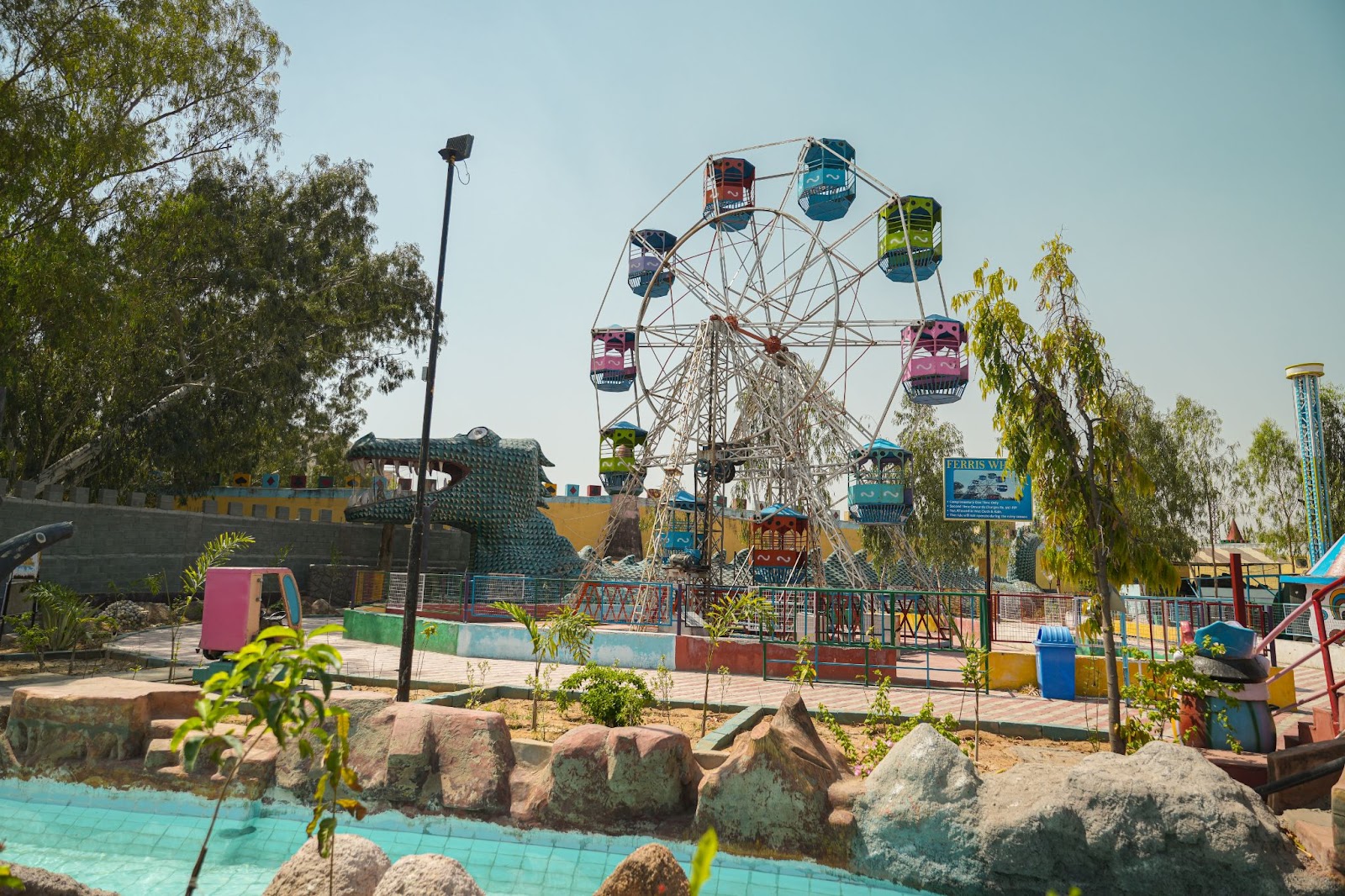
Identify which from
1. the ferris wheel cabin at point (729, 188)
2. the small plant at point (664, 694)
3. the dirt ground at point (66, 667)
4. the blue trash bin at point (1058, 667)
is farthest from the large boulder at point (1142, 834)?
the ferris wheel cabin at point (729, 188)

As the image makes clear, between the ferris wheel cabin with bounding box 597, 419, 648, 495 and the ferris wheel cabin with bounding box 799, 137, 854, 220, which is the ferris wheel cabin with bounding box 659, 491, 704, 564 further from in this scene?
the ferris wheel cabin with bounding box 799, 137, 854, 220

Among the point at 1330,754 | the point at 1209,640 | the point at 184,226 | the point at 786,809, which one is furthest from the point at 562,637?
the point at 184,226

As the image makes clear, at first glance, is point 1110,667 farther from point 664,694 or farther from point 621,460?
point 621,460

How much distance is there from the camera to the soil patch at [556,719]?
25.5 feet

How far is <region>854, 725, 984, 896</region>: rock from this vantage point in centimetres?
509

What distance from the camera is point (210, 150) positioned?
74.0 feet

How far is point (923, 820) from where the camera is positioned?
521 cm

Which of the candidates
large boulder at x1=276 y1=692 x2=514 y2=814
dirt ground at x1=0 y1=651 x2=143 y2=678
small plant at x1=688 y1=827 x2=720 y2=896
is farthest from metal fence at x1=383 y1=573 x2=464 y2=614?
small plant at x1=688 y1=827 x2=720 y2=896

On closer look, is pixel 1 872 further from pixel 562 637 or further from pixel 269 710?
pixel 562 637

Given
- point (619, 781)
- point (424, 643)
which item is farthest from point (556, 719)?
point (424, 643)

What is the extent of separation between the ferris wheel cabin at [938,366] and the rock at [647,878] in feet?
55.6

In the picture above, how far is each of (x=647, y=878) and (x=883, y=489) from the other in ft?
53.6

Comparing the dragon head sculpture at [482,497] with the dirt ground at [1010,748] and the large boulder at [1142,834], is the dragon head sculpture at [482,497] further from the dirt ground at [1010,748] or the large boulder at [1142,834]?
the large boulder at [1142,834]

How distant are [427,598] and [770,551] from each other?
784 centimetres
